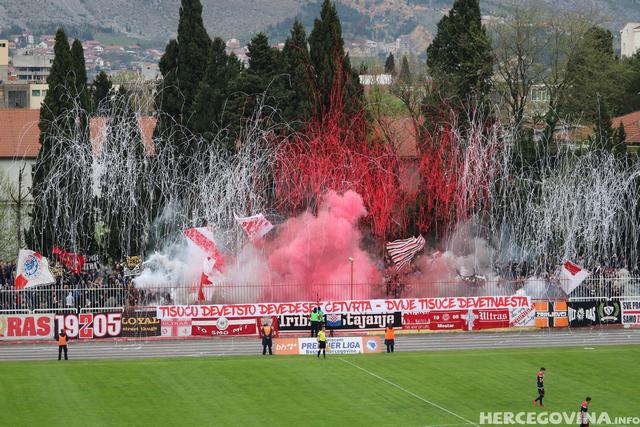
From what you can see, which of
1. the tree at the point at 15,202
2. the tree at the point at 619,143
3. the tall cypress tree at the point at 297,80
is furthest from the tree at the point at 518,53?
the tree at the point at 15,202

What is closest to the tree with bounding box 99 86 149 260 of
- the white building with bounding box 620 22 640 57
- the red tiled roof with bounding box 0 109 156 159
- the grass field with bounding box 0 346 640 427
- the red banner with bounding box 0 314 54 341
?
the red tiled roof with bounding box 0 109 156 159

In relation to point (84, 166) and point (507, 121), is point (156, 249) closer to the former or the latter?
point (84, 166)

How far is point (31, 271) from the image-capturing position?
56.5 meters

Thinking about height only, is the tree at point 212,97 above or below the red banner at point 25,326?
above

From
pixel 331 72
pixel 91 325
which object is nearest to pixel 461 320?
pixel 91 325

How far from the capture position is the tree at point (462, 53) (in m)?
81.8

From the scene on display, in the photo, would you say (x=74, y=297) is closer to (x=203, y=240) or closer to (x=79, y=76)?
(x=203, y=240)

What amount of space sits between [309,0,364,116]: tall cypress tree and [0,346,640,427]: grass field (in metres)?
24.9

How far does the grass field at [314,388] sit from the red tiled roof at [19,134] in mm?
44754

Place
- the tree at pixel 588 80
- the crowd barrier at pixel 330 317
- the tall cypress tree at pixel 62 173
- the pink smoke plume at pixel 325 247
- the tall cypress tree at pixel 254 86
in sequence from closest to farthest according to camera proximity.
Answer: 1. the crowd barrier at pixel 330 317
2. the pink smoke plume at pixel 325 247
3. the tall cypress tree at pixel 62 173
4. the tall cypress tree at pixel 254 86
5. the tree at pixel 588 80

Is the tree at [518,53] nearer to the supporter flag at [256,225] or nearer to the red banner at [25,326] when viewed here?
the supporter flag at [256,225]

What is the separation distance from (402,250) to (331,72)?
14518mm

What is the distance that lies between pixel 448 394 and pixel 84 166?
34.6 metres

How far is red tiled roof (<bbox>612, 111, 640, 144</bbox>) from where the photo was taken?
3737 inches
